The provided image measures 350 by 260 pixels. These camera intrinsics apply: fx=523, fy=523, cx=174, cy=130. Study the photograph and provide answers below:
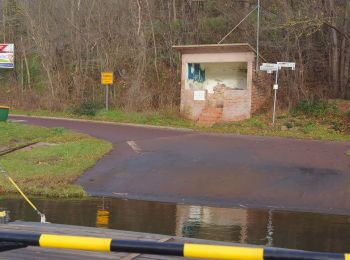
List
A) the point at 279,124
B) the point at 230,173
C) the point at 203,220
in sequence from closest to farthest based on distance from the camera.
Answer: the point at 203,220 → the point at 230,173 → the point at 279,124

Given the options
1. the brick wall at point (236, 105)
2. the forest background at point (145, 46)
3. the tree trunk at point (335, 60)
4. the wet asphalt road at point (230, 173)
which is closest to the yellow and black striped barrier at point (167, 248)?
the wet asphalt road at point (230, 173)

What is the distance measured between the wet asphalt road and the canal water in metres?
0.77

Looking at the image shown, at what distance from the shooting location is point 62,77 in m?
35.1

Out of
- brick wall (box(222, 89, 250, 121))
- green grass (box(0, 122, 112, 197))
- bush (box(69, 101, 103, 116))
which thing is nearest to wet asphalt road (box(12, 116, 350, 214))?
green grass (box(0, 122, 112, 197))

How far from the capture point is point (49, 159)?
1476 cm

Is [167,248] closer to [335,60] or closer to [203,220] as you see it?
[203,220]

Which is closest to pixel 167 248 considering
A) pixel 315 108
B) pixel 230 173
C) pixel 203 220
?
pixel 203 220

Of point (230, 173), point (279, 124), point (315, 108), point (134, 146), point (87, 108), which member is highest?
point (315, 108)

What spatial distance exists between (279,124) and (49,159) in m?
11.9

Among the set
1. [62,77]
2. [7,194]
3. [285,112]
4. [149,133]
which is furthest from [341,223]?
[62,77]

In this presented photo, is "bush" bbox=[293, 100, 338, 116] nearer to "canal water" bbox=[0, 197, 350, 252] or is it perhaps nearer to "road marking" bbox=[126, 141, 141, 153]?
"road marking" bbox=[126, 141, 141, 153]

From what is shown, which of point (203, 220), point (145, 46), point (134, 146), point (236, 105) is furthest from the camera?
point (145, 46)

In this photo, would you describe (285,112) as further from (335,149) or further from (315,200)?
(315,200)

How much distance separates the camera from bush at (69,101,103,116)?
3010 centimetres
